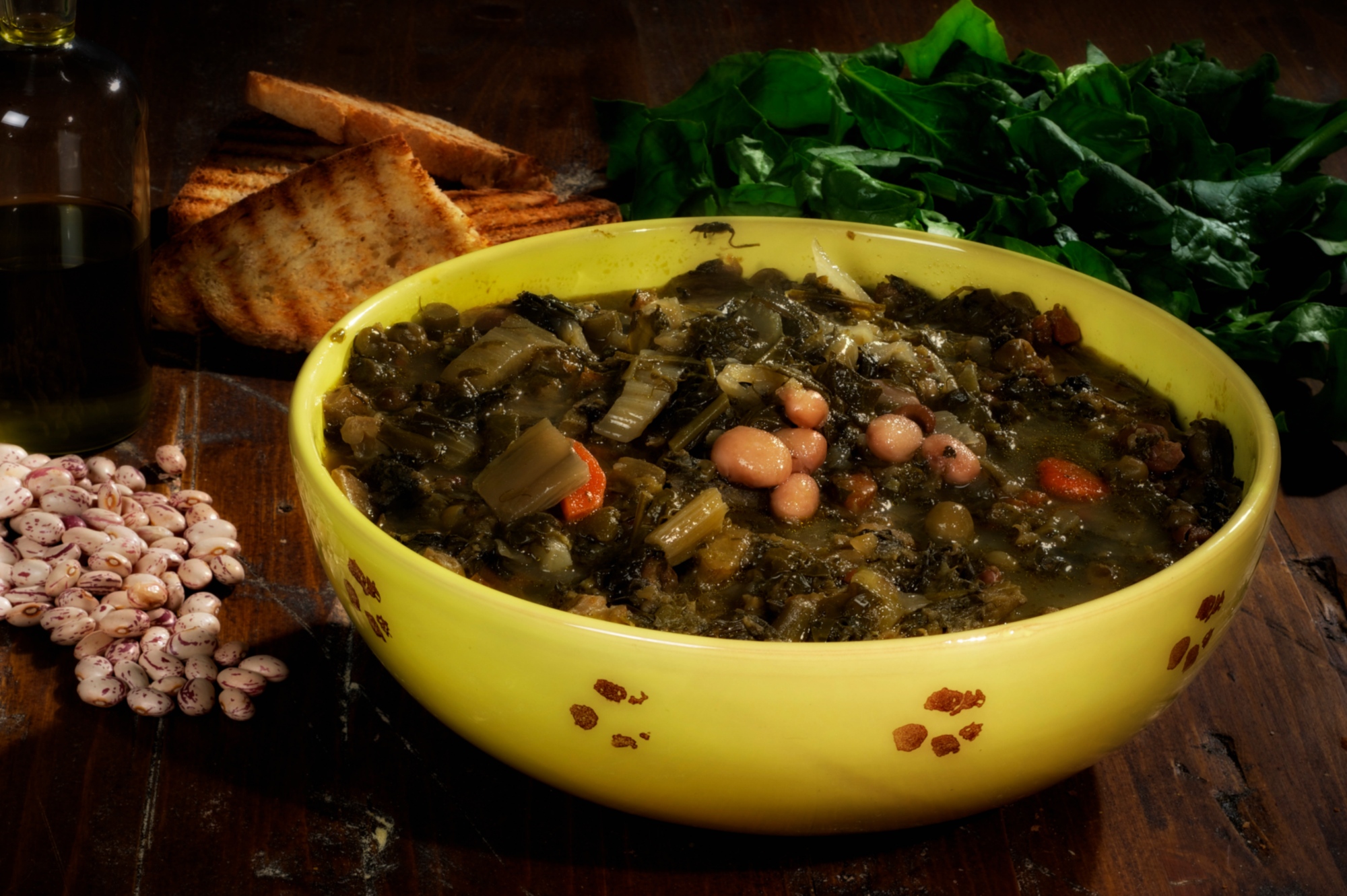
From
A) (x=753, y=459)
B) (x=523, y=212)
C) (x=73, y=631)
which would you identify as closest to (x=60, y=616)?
(x=73, y=631)

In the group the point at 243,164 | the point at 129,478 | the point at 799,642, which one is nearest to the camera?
the point at 799,642

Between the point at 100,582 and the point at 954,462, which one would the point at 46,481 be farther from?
the point at 954,462

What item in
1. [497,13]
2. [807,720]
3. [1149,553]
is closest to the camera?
[807,720]

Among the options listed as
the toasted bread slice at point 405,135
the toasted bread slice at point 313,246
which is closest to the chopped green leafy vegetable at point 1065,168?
the toasted bread slice at point 405,135

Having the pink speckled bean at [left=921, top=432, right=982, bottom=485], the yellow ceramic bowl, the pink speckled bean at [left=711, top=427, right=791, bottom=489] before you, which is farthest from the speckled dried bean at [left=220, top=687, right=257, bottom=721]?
the pink speckled bean at [left=921, top=432, right=982, bottom=485]

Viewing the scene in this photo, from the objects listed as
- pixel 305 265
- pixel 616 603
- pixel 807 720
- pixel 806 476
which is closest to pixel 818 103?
pixel 305 265

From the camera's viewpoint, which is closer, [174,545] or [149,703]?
[149,703]

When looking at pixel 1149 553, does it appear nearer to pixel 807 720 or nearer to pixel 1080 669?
pixel 1080 669
